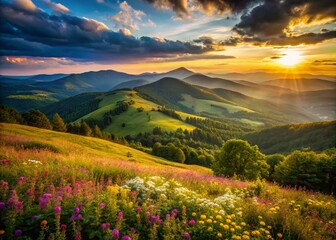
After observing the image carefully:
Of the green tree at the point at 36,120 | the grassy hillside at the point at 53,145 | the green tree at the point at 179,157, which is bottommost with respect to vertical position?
the green tree at the point at 179,157

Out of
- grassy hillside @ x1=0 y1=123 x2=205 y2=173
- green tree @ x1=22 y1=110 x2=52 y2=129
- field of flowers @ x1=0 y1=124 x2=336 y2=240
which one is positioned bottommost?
green tree @ x1=22 y1=110 x2=52 y2=129

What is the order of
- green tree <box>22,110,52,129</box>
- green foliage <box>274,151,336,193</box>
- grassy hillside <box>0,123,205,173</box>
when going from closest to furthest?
1. grassy hillside <box>0,123,205,173</box>
2. green foliage <box>274,151,336,193</box>
3. green tree <box>22,110,52,129</box>

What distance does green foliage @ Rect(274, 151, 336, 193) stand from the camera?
1350 inches

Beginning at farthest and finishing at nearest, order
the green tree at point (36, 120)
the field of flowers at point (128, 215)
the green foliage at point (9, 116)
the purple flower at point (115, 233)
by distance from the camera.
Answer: the green tree at point (36, 120), the green foliage at point (9, 116), the field of flowers at point (128, 215), the purple flower at point (115, 233)

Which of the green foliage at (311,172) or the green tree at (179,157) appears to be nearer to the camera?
the green foliage at (311,172)

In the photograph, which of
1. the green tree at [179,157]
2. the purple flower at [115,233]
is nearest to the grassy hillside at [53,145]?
the purple flower at [115,233]

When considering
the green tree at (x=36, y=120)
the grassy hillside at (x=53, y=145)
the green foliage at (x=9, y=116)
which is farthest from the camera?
the green tree at (x=36, y=120)

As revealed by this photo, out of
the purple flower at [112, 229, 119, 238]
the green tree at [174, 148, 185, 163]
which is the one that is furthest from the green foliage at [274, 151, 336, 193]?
the green tree at [174, 148, 185, 163]

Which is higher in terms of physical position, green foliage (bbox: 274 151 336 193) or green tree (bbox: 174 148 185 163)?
green foliage (bbox: 274 151 336 193)

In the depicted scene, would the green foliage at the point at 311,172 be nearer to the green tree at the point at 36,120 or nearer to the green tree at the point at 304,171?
the green tree at the point at 304,171

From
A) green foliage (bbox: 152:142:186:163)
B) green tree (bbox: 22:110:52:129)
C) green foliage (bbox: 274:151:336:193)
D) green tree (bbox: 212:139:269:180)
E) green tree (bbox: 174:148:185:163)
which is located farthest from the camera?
green foliage (bbox: 152:142:186:163)

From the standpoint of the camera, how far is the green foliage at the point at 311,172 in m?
34.3

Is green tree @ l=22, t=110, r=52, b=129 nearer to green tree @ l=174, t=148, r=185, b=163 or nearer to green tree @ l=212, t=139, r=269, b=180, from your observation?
green tree @ l=174, t=148, r=185, b=163

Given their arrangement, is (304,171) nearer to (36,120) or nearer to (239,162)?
(239,162)
